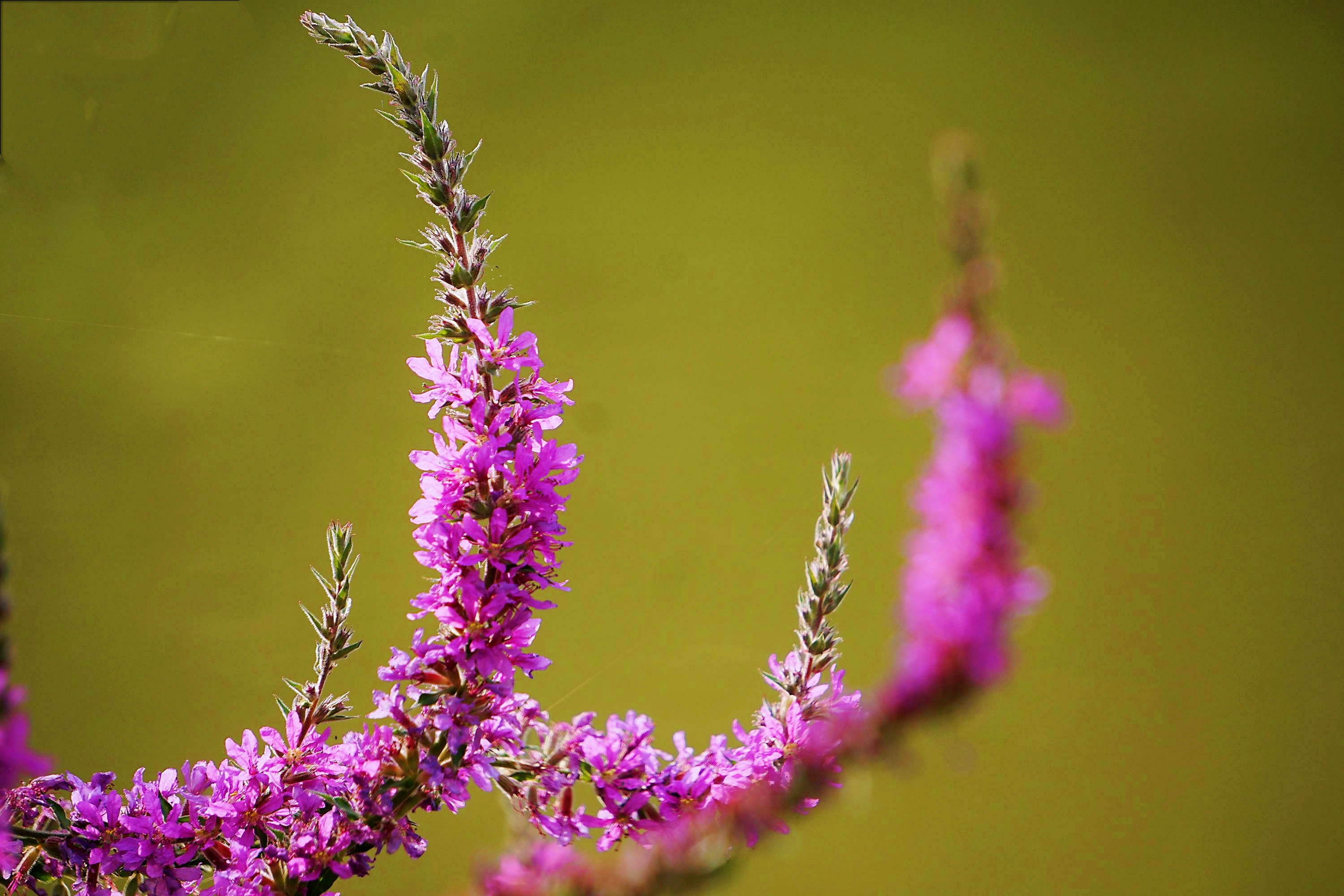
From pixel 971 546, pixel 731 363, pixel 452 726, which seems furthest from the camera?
pixel 731 363

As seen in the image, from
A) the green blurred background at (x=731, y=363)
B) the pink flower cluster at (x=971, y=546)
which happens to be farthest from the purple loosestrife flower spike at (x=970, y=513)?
the green blurred background at (x=731, y=363)

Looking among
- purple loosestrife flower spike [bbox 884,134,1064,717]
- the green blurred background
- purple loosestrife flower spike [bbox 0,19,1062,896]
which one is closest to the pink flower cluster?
purple loosestrife flower spike [bbox 884,134,1064,717]

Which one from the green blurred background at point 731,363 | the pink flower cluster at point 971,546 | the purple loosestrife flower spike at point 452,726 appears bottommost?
the pink flower cluster at point 971,546

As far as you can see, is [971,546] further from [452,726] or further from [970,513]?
[452,726]

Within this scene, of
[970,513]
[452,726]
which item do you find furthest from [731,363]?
[970,513]

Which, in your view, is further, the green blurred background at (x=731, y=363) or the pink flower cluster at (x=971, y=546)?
the green blurred background at (x=731, y=363)

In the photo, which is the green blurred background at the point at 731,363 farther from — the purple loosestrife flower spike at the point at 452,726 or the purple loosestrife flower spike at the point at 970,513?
the purple loosestrife flower spike at the point at 970,513

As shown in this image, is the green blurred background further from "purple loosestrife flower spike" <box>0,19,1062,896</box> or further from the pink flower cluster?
the pink flower cluster

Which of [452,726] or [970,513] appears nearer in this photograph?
[970,513]

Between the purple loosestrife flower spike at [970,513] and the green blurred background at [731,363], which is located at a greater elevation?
the green blurred background at [731,363]
